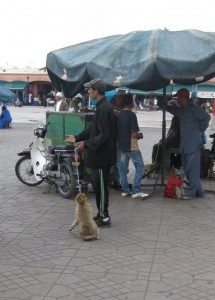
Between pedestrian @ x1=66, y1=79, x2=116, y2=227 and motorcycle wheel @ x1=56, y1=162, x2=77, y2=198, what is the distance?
151 centimetres

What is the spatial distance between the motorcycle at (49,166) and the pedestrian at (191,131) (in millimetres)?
1729

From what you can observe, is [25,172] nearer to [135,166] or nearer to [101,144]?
[135,166]

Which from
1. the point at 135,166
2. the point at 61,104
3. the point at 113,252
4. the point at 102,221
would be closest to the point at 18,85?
the point at 61,104

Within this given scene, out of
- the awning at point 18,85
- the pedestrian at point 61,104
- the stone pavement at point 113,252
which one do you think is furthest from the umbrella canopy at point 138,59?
the awning at point 18,85

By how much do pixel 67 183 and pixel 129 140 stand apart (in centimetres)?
120

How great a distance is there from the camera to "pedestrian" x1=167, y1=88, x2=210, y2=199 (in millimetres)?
7301

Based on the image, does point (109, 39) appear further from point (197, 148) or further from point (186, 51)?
point (197, 148)

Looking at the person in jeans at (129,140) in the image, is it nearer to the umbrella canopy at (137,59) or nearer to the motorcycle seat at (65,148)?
the umbrella canopy at (137,59)

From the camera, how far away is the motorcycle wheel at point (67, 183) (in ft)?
23.7

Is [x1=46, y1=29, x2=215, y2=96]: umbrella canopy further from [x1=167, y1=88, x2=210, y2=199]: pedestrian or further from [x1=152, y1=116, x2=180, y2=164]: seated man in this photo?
[x1=152, y1=116, x2=180, y2=164]: seated man

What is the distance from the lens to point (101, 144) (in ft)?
18.2

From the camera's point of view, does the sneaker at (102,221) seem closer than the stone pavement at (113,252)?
No

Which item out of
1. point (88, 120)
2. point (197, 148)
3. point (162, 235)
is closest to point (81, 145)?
point (162, 235)

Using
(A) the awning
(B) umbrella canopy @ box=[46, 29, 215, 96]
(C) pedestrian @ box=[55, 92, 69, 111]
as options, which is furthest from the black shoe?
(A) the awning
